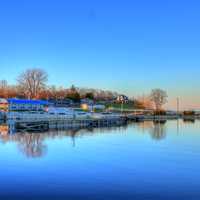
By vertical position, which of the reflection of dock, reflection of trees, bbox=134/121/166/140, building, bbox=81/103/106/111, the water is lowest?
reflection of trees, bbox=134/121/166/140

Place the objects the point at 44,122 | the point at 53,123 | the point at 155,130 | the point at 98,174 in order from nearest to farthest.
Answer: the point at 98,174 < the point at 155,130 < the point at 44,122 < the point at 53,123

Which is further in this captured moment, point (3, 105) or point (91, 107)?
point (91, 107)

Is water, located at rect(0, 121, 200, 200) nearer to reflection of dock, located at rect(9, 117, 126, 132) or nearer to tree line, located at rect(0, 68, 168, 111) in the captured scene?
reflection of dock, located at rect(9, 117, 126, 132)

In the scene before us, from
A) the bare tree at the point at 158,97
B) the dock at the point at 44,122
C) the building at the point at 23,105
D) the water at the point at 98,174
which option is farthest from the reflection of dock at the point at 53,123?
the bare tree at the point at 158,97

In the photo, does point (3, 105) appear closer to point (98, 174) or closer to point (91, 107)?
point (91, 107)

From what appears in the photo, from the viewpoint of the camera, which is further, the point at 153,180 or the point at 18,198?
the point at 153,180

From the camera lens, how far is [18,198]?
12859 mm

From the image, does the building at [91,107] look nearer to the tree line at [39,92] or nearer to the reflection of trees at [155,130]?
the tree line at [39,92]

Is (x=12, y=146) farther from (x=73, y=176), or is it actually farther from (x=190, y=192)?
(x=190, y=192)

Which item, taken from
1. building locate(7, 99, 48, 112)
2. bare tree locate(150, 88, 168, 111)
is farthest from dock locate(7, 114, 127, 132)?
bare tree locate(150, 88, 168, 111)

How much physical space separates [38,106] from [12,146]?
5793cm

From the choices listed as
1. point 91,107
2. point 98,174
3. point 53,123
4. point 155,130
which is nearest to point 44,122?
point 53,123

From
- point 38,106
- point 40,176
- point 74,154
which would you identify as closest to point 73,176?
point 40,176

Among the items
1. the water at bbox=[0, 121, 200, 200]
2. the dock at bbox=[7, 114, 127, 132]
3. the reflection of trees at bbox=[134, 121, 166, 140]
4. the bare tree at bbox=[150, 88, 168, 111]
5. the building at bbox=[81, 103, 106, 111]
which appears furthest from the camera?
the bare tree at bbox=[150, 88, 168, 111]
